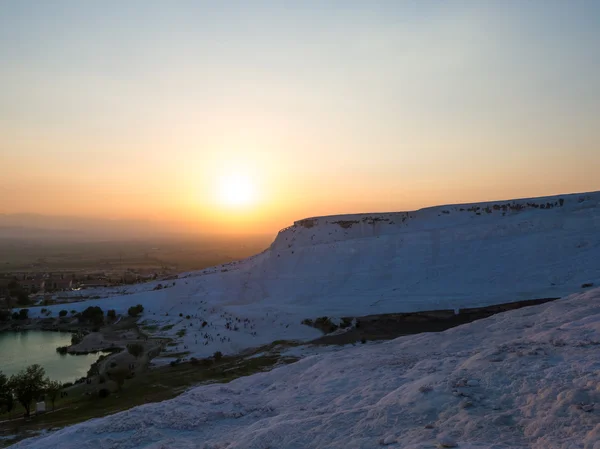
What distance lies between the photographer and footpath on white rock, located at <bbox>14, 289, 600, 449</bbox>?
8680 millimetres

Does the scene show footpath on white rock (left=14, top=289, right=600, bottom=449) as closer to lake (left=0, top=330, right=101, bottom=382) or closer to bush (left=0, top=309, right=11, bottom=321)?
lake (left=0, top=330, right=101, bottom=382)

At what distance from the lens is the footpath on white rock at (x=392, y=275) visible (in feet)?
129

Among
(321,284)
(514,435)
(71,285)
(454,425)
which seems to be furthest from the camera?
(71,285)

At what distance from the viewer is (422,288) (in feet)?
147

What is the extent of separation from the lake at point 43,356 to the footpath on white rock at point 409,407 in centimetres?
2343

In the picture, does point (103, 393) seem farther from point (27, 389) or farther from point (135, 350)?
point (135, 350)

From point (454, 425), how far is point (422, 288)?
122ft

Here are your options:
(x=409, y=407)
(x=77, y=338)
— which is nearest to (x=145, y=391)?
(x=409, y=407)

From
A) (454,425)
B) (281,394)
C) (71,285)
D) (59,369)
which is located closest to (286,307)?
(59,369)

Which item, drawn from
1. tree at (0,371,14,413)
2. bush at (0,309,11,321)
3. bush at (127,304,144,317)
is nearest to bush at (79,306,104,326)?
bush at (127,304,144,317)

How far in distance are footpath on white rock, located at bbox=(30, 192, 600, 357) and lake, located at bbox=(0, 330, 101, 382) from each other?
25.2 ft

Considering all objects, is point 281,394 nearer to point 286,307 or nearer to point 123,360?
point 123,360

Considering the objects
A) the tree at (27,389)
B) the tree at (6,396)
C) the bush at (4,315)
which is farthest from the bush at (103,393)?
the bush at (4,315)

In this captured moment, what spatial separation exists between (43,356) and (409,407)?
135 ft
